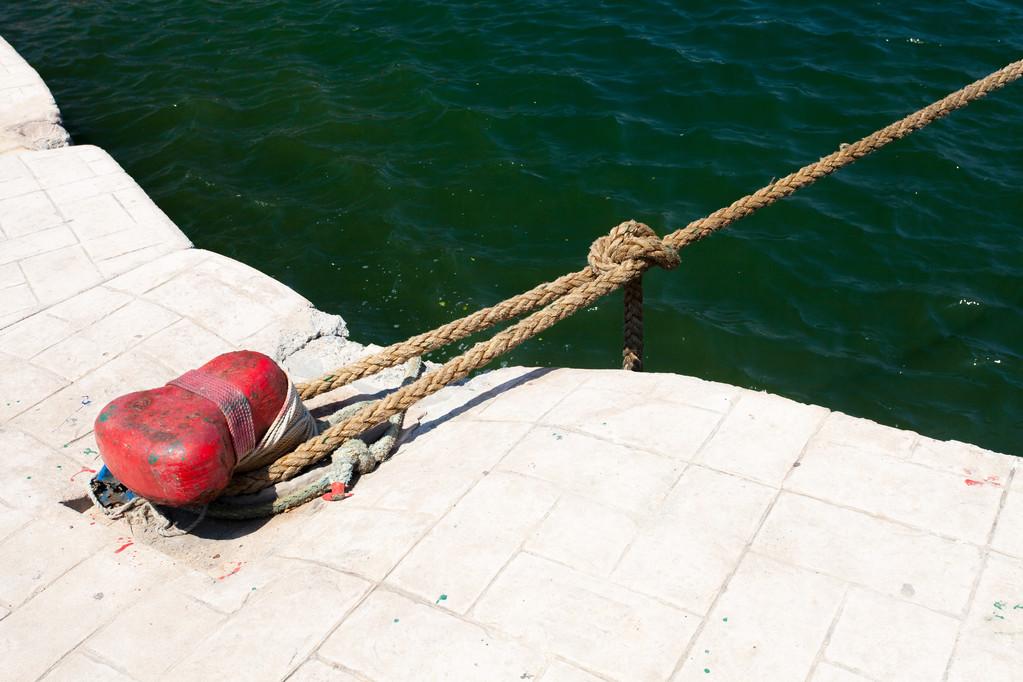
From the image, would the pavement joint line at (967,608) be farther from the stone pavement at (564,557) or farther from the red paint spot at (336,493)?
the red paint spot at (336,493)

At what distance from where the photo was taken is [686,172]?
779 centimetres

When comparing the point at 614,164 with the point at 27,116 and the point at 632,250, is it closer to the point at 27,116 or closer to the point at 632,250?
the point at 632,250

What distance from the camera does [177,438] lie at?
12.2 feet

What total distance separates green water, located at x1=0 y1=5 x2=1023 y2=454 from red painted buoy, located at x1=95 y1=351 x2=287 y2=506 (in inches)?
102

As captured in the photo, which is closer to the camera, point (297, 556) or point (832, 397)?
point (297, 556)

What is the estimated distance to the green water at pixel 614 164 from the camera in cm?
639

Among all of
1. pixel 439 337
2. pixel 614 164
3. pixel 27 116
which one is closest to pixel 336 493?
pixel 439 337

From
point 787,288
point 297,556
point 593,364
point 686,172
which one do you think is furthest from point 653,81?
point 297,556

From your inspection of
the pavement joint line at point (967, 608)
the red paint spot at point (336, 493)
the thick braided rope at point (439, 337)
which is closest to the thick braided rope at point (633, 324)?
the thick braided rope at point (439, 337)

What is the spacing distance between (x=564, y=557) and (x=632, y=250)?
1.66 meters

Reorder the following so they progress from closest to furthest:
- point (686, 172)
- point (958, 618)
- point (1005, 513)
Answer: point (958, 618)
point (1005, 513)
point (686, 172)

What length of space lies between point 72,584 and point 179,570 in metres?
0.44

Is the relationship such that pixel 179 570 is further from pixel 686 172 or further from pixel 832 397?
pixel 686 172

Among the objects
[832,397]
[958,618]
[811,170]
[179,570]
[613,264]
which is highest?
[811,170]
